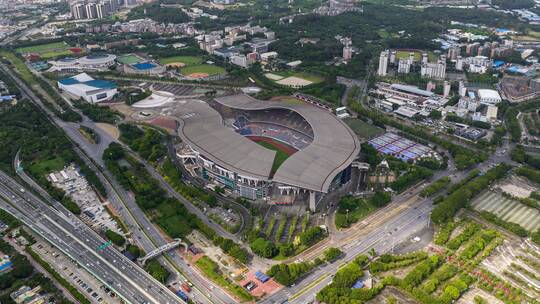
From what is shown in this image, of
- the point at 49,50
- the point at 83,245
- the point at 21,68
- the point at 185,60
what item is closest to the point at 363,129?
the point at 83,245

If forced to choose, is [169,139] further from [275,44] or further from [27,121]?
[275,44]

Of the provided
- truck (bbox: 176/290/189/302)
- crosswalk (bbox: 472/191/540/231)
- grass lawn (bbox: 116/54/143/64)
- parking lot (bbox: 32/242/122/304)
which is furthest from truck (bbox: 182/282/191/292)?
grass lawn (bbox: 116/54/143/64)

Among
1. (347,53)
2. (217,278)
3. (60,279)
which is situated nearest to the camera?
(60,279)

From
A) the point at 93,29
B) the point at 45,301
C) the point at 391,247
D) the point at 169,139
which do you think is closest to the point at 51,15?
the point at 93,29

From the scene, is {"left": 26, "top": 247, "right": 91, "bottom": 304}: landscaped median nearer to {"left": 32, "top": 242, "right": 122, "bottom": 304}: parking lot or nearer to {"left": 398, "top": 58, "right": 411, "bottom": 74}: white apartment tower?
{"left": 32, "top": 242, "right": 122, "bottom": 304}: parking lot

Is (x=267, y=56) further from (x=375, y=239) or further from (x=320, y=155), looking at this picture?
(x=375, y=239)
